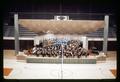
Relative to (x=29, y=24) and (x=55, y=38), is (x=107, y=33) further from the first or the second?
(x=29, y=24)

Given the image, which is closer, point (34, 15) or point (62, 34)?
point (34, 15)

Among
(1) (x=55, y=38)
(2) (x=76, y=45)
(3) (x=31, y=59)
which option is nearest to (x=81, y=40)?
(2) (x=76, y=45)

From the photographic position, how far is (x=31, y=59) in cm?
585

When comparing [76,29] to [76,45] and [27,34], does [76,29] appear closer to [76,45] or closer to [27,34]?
[76,45]

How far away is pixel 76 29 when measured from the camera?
6184 millimetres

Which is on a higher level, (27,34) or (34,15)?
(34,15)

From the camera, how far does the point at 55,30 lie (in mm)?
6059

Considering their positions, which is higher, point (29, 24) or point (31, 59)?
point (29, 24)

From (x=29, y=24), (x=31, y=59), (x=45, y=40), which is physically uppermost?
(x=29, y=24)

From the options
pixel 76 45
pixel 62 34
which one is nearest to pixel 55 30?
pixel 62 34

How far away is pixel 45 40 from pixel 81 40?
0.89m

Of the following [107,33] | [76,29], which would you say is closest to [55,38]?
[76,29]

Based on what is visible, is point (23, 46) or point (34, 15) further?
point (23, 46)

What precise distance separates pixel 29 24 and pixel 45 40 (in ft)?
1.78
